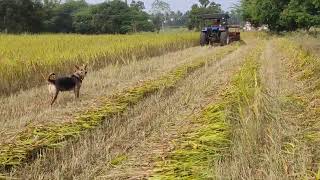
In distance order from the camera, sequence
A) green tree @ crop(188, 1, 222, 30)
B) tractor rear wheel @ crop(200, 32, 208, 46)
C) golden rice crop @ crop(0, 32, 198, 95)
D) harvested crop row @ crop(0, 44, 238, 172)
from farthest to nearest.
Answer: green tree @ crop(188, 1, 222, 30)
tractor rear wheel @ crop(200, 32, 208, 46)
golden rice crop @ crop(0, 32, 198, 95)
harvested crop row @ crop(0, 44, 238, 172)

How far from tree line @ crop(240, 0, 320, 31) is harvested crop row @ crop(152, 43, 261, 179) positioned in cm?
1670

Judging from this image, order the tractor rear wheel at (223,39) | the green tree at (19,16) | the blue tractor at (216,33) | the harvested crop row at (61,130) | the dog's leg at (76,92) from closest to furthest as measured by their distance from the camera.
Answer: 1. the harvested crop row at (61,130)
2. the dog's leg at (76,92)
3. the tractor rear wheel at (223,39)
4. the blue tractor at (216,33)
5. the green tree at (19,16)

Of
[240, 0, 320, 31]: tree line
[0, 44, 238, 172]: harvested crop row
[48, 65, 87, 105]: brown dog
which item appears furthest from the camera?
[240, 0, 320, 31]: tree line

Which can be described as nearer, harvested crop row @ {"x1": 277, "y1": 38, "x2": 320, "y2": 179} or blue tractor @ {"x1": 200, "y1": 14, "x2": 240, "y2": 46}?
harvested crop row @ {"x1": 277, "y1": 38, "x2": 320, "y2": 179}

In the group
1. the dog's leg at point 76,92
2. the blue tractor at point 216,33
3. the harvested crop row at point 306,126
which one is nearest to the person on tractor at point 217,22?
the blue tractor at point 216,33

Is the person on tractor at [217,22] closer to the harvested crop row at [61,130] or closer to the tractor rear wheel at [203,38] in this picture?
the tractor rear wheel at [203,38]

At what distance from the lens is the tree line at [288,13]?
28091 mm

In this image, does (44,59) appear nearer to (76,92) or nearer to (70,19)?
(76,92)

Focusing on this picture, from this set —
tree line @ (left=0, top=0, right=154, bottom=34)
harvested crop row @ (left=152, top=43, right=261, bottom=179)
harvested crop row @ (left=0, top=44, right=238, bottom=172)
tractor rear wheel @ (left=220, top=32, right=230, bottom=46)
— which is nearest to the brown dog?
harvested crop row @ (left=0, top=44, right=238, bottom=172)

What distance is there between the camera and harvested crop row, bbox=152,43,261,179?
4164mm

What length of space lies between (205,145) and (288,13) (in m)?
28.1

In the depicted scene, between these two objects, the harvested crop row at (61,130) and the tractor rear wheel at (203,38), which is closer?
the harvested crop row at (61,130)

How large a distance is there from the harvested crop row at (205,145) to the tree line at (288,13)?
16.7 metres

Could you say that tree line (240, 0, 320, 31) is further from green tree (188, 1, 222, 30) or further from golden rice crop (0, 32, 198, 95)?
green tree (188, 1, 222, 30)
